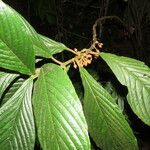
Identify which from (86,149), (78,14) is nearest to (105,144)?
(86,149)

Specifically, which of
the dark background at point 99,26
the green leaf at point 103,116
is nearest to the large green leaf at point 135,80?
the green leaf at point 103,116

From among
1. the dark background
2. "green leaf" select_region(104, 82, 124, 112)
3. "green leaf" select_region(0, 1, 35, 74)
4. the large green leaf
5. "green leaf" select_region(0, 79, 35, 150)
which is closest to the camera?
"green leaf" select_region(0, 1, 35, 74)

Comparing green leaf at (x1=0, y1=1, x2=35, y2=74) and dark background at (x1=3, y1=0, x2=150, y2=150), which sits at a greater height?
green leaf at (x1=0, y1=1, x2=35, y2=74)

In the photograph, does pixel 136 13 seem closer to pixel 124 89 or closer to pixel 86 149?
pixel 124 89

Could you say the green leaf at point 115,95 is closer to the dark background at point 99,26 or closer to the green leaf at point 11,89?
the green leaf at point 11,89

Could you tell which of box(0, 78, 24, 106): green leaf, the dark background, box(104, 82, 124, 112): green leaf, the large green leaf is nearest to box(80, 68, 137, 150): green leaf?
the large green leaf

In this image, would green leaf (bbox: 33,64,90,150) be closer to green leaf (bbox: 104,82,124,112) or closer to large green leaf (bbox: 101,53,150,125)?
large green leaf (bbox: 101,53,150,125)
